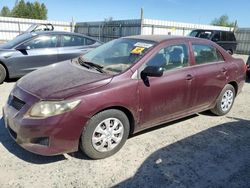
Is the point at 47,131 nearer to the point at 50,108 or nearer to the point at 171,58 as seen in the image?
the point at 50,108

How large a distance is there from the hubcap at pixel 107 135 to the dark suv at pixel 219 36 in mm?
12236

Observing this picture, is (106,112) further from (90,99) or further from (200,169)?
(200,169)

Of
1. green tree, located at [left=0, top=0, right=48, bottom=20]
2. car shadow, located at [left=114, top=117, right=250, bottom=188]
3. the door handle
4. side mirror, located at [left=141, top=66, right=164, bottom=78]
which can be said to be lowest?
car shadow, located at [left=114, top=117, right=250, bottom=188]

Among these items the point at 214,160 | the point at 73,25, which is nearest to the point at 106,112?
the point at 214,160

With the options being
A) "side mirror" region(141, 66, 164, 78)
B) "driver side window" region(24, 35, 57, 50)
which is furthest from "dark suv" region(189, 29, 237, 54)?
"side mirror" region(141, 66, 164, 78)

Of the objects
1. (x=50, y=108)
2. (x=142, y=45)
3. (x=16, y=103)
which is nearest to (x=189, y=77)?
(x=142, y=45)

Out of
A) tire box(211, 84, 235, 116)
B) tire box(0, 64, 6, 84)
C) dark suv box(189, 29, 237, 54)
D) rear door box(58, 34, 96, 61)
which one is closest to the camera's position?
tire box(211, 84, 235, 116)

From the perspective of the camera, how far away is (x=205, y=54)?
464cm

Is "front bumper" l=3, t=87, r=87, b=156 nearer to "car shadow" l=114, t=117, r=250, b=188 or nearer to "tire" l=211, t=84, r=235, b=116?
"car shadow" l=114, t=117, r=250, b=188

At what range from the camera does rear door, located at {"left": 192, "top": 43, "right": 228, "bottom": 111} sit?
4375 mm

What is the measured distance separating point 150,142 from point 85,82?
4.65 ft

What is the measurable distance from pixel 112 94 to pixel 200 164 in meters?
1.48

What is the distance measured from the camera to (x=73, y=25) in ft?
78.7

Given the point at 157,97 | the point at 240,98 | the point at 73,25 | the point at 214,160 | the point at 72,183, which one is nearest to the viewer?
the point at 72,183
